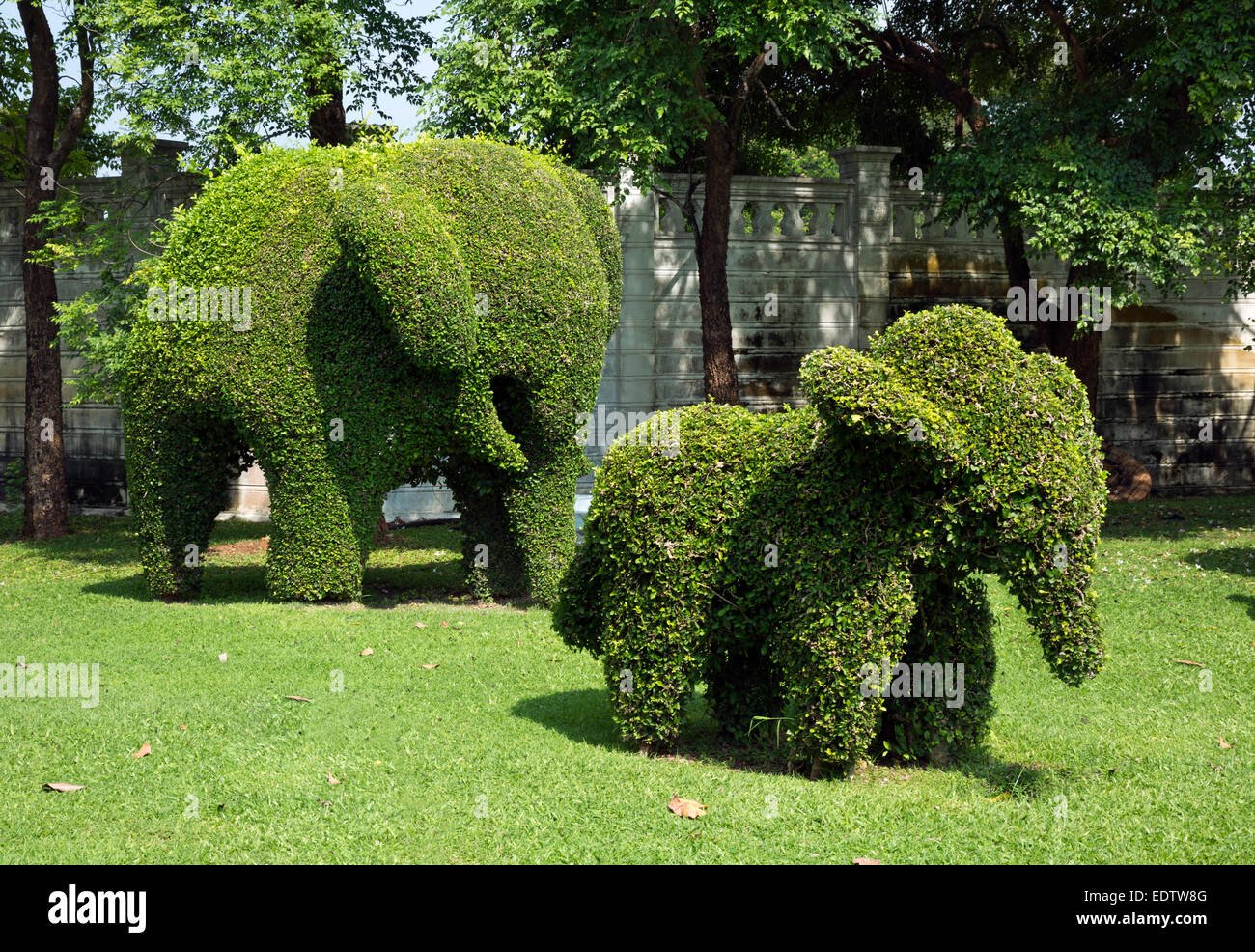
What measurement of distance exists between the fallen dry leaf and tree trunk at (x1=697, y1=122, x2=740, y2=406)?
11.3 metres

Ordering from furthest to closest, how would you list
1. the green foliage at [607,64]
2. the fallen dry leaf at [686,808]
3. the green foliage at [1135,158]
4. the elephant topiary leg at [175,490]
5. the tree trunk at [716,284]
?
1. the tree trunk at [716,284]
2. the green foliage at [607,64]
3. the green foliage at [1135,158]
4. the elephant topiary leg at [175,490]
5. the fallen dry leaf at [686,808]

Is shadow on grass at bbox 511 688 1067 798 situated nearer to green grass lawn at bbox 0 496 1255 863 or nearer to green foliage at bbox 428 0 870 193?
green grass lawn at bbox 0 496 1255 863

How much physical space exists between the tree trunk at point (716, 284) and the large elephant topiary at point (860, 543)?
398 inches

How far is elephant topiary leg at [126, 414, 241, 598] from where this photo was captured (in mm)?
11992

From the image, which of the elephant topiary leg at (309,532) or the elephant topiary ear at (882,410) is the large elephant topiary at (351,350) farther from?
the elephant topiary ear at (882,410)

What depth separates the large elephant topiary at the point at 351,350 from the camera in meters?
11.5

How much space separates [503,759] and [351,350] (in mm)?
5525

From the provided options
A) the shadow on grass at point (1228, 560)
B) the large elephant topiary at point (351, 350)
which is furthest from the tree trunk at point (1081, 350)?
the large elephant topiary at point (351, 350)

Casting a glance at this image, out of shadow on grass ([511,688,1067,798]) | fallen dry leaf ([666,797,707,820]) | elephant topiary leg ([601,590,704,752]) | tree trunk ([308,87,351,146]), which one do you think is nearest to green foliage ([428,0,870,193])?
tree trunk ([308,87,351,146])

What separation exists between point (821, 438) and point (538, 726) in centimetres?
292

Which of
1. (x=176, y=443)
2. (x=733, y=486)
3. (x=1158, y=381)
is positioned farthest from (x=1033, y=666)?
(x=1158, y=381)

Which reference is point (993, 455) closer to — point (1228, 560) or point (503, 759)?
point (503, 759)

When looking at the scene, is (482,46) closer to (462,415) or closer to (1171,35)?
(462,415)

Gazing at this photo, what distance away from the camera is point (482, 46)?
613 inches
